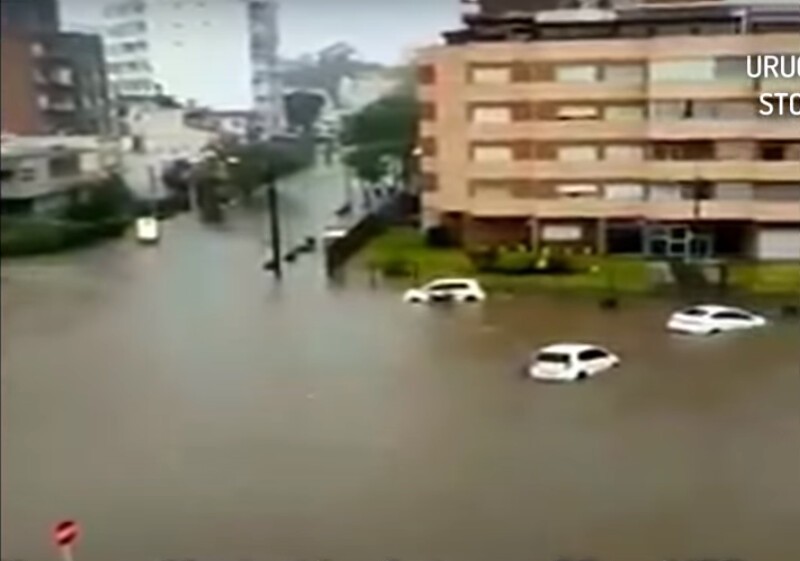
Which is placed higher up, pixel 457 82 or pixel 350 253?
pixel 457 82

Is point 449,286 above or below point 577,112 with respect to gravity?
below

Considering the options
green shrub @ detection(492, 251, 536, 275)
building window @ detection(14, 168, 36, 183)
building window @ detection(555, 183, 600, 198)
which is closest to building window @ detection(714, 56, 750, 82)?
building window @ detection(555, 183, 600, 198)

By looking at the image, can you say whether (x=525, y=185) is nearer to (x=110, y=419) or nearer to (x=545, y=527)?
(x=545, y=527)

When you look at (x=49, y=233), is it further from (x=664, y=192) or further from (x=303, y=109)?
(x=664, y=192)

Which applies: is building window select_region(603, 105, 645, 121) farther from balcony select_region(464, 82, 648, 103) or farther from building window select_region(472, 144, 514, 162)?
building window select_region(472, 144, 514, 162)

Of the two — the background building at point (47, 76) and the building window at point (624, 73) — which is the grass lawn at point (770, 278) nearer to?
the building window at point (624, 73)

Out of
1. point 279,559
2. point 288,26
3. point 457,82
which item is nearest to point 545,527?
point 279,559

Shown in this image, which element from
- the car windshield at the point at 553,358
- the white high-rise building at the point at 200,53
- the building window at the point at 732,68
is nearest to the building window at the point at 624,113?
the building window at the point at 732,68

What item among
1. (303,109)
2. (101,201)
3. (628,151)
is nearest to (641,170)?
(628,151)
